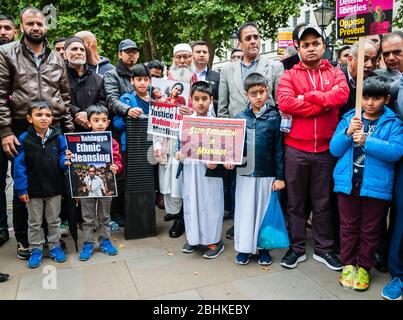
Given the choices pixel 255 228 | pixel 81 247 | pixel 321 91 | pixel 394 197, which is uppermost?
pixel 321 91

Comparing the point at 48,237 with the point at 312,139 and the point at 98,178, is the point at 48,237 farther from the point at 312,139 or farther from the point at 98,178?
the point at 312,139

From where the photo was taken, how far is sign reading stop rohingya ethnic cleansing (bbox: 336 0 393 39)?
10.3 ft

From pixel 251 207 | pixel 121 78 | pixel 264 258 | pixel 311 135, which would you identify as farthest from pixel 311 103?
pixel 121 78

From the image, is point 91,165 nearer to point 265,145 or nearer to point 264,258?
point 265,145

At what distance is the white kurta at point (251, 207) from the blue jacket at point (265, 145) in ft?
0.28

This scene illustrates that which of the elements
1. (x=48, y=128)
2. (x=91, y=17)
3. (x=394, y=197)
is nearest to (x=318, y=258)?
(x=394, y=197)

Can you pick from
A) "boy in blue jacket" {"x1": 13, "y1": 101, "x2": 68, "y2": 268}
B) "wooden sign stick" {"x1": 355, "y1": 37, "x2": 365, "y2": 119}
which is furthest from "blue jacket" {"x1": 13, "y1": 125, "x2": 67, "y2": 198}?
"wooden sign stick" {"x1": 355, "y1": 37, "x2": 365, "y2": 119}

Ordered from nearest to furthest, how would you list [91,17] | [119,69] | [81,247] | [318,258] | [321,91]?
[321,91]
[318,258]
[81,247]
[119,69]
[91,17]

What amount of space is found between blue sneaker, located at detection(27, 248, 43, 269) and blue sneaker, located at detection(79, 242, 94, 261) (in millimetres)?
404

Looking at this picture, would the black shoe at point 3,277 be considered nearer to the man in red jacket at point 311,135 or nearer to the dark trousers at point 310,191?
the man in red jacket at point 311,135

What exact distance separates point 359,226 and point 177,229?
2200mm

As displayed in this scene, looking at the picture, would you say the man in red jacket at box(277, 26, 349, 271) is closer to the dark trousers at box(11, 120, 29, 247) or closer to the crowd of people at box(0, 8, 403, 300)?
the crowd of people at box(0, 8, 403, 300)

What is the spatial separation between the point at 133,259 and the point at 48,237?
3.11ft

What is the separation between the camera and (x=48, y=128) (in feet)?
13.0
